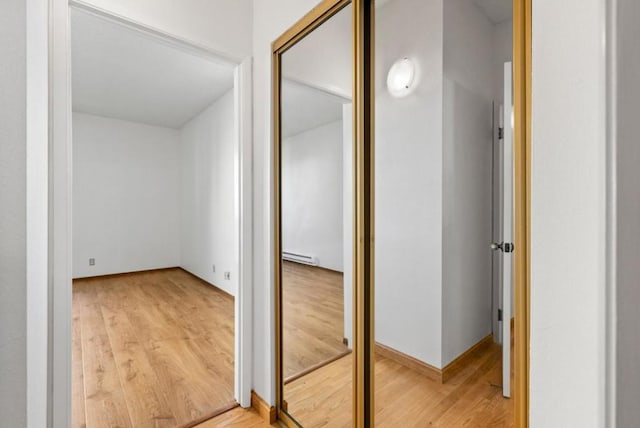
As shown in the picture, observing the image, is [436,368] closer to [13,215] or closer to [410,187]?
[410,187]

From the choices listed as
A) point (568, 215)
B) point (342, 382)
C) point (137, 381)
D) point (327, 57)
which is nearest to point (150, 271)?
point (137, 381)

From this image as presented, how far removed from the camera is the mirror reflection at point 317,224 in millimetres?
1380

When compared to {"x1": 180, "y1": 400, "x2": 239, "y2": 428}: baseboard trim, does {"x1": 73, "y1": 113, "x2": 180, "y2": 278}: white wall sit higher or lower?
higher

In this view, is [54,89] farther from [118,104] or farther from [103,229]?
[103,229]

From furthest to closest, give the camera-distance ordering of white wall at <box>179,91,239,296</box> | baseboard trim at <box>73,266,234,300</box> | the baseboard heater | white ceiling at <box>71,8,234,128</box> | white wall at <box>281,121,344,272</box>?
baseboard trim at <box>73,266,234,300</box>, white wall at <box>179,91,239,296</box>, white ceiling at <box>71,8,234,128</box>, the baseboard heater, white wall at <box>281,121,344,272</box>

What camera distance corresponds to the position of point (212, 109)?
4.63 metres

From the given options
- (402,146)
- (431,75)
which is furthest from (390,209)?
(431,75)

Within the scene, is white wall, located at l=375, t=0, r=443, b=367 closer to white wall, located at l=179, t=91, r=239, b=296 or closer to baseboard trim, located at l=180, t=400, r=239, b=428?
baseboard trim, located at l=180, t=400, r=239, b=428

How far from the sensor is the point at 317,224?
1.57 meters

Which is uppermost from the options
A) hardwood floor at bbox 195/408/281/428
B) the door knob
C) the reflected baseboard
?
the door knob

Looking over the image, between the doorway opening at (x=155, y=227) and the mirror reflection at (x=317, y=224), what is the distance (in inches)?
12.8

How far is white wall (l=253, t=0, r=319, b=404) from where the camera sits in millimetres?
1717

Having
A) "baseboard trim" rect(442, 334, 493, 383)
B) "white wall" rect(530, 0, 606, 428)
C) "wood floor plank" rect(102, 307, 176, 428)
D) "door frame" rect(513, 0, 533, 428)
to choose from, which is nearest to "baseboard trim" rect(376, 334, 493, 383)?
"baseboard trim" rect(442, 334, 493, 383)

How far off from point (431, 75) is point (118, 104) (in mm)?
4969
